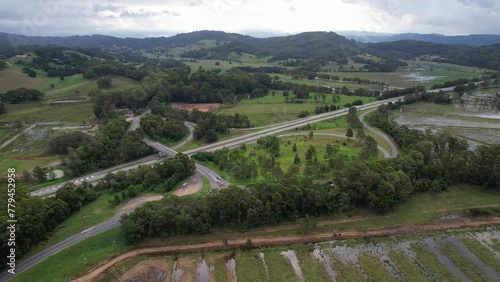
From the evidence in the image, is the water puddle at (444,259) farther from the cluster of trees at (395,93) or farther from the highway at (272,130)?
the cluster of trees at (395,93)

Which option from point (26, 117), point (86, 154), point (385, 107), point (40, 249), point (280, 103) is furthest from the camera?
point (280, 103)

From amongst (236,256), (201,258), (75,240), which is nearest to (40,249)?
(75,240)

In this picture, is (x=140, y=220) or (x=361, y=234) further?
(x=361, y=234)

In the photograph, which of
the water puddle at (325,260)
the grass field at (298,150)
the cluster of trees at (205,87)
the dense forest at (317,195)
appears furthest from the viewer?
the cluster of trees at (205,87)

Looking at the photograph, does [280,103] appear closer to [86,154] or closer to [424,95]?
[424,95]

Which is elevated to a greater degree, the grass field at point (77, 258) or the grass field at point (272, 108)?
the grass field at point (272, 108)

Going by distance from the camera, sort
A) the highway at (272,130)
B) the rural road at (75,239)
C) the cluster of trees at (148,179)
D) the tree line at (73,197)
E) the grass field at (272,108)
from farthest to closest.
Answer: the grass field at (272,108)
the highway at (272,130)
the cluster of trees at (148,179)
the tree line at (73,197)
the rural road at (75,239)

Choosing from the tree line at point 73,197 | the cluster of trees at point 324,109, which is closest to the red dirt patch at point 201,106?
the cluster of trees at point 324,109

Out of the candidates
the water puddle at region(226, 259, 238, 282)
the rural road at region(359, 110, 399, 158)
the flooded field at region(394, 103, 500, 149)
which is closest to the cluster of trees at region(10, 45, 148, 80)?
the rural road at region(359, 110, 399, 158)
